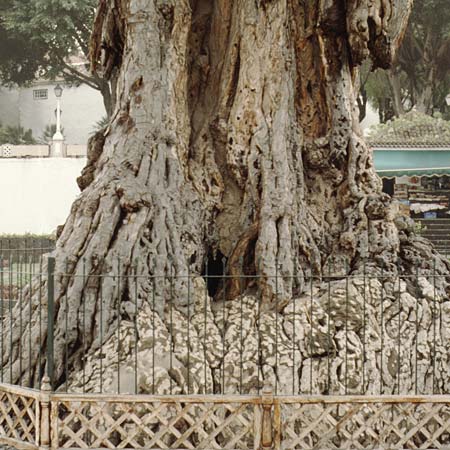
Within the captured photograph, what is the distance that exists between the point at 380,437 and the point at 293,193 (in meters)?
2.89

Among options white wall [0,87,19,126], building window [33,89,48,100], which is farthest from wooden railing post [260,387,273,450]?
white wall [0,87,19,126]

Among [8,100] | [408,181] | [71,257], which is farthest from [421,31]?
[71,257]

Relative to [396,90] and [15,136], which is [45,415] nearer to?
[396,90]

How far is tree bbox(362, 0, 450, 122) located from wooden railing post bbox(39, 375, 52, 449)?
27.5 meters

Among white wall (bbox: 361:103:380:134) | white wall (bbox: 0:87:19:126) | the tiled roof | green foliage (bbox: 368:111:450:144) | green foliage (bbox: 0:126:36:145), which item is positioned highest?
white wall (bbox: 0:87:19:126)

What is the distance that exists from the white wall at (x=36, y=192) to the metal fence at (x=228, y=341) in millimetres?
19373

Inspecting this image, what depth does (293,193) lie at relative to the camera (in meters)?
9.48

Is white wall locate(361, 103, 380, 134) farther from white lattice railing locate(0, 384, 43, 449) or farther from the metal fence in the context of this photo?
white lattice railing locate(0, 384, 43, 449)

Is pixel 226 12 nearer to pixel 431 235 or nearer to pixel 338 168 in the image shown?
pixel 338 168

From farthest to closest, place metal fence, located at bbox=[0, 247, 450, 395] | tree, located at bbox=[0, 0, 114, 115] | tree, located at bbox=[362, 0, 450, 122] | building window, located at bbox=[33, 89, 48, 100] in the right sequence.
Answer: building window, located at bbox=[33, 89, 48, 100]
tree, located at bbox=[362, 0, 450, 122]
tree, located at bbox=[0, 0, 114, 115]
metal fence, located at bbox=[0, 247, 450, 395]

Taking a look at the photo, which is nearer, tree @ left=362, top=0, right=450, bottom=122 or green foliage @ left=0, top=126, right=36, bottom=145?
tree @ left=362, top=0, right=450, bottom=122

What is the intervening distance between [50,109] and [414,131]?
23089 millimetres

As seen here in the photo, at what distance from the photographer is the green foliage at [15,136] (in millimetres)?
37312

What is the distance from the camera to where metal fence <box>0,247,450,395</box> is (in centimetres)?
792
